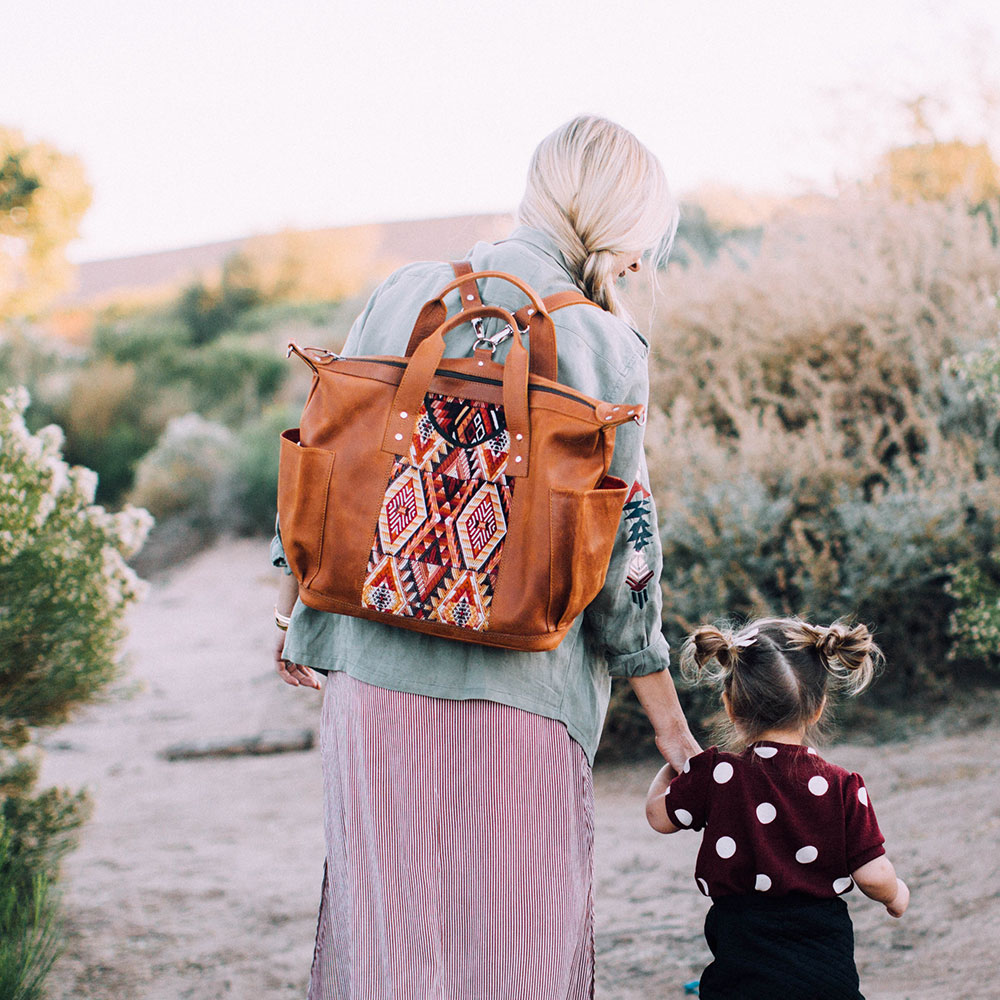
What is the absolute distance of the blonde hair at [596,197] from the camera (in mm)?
1621

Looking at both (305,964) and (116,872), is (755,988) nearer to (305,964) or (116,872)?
(305,964)

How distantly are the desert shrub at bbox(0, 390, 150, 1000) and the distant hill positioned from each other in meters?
11.0

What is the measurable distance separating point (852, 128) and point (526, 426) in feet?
29.2

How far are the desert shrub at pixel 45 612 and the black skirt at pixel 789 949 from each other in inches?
98.2

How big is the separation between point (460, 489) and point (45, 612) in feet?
8.77

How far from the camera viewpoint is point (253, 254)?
20297 millimetres

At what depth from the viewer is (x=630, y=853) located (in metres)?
3.81

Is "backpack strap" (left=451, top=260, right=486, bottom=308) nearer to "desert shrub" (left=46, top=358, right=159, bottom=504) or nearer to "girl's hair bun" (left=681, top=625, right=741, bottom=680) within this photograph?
"girl's hair bun" (left=681, top=625, right=741, bottom=680)

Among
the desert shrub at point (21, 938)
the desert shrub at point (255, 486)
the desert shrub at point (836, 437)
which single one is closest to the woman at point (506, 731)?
the desert shrub at point (21, 938)

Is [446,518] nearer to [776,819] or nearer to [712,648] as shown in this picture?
[712,648]

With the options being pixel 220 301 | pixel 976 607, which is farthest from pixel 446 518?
pixel 220 301

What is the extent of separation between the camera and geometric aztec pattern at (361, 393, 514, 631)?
1451 millimetres

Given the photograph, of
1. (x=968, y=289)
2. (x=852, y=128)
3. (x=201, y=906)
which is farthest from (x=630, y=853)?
(x=852, y=128)

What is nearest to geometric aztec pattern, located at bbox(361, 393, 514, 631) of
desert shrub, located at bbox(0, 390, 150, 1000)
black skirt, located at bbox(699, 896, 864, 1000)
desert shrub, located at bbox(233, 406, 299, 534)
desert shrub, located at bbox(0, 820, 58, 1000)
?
black skirt, located at bbox(699, 896, 864, 1000)
